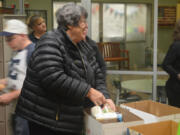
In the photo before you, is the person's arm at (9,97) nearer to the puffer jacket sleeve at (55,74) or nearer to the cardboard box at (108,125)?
the puffer jacket sleeve at (55,74)

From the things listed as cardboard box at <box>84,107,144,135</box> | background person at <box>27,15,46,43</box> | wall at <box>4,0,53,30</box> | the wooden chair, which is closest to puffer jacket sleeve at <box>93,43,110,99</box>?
cardboard box at <box>84,107,144,135</box>

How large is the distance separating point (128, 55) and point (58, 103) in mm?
2590

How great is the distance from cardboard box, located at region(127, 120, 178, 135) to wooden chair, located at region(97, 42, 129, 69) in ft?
8.20

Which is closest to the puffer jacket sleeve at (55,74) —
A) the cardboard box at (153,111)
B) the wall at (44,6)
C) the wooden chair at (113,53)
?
the cardboard box at (153,111)

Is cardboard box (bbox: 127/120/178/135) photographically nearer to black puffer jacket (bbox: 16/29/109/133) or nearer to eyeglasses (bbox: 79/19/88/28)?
black puffer jacket (bbox: 16/29/109/133)

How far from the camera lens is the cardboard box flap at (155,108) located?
6.79ft

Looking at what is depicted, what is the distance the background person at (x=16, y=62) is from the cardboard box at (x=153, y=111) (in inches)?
30.8

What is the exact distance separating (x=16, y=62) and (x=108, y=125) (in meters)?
0.91

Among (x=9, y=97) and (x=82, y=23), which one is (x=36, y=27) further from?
(x=82, y=23)

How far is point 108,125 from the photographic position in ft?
5.22

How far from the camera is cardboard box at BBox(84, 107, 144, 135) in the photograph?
1594 mm

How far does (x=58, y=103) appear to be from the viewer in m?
1.81

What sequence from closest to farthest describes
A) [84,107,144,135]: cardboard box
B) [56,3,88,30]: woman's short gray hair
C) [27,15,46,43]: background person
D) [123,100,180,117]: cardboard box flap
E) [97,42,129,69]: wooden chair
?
[84,107,144,135]: cardboard box
[56,3,88,30]: woman's short gray hair
[123,100,180,117]: cardboard box flap
[27,15,46,43]: background person
[97,42,129,69]: wooden chair

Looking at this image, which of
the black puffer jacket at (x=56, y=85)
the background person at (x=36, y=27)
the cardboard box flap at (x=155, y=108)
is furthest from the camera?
the background person at (x=36, y=27)
